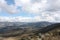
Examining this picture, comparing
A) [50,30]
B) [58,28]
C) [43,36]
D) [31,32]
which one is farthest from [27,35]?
[58,28]

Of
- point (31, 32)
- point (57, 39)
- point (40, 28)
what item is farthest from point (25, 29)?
point (57, 39)

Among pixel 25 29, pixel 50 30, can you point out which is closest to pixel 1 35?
pixel 25 29

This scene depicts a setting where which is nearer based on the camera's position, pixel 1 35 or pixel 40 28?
pixel 1 35

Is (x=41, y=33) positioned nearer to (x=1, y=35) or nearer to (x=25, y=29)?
(x=25, y=29)

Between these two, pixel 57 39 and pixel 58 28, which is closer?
pixel 57 39

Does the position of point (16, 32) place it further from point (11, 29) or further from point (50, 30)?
point (50, 30)

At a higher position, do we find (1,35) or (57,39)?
(1,35)

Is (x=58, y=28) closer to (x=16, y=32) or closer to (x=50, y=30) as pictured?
(x=50, y=30)

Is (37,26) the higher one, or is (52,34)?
(37,26)
